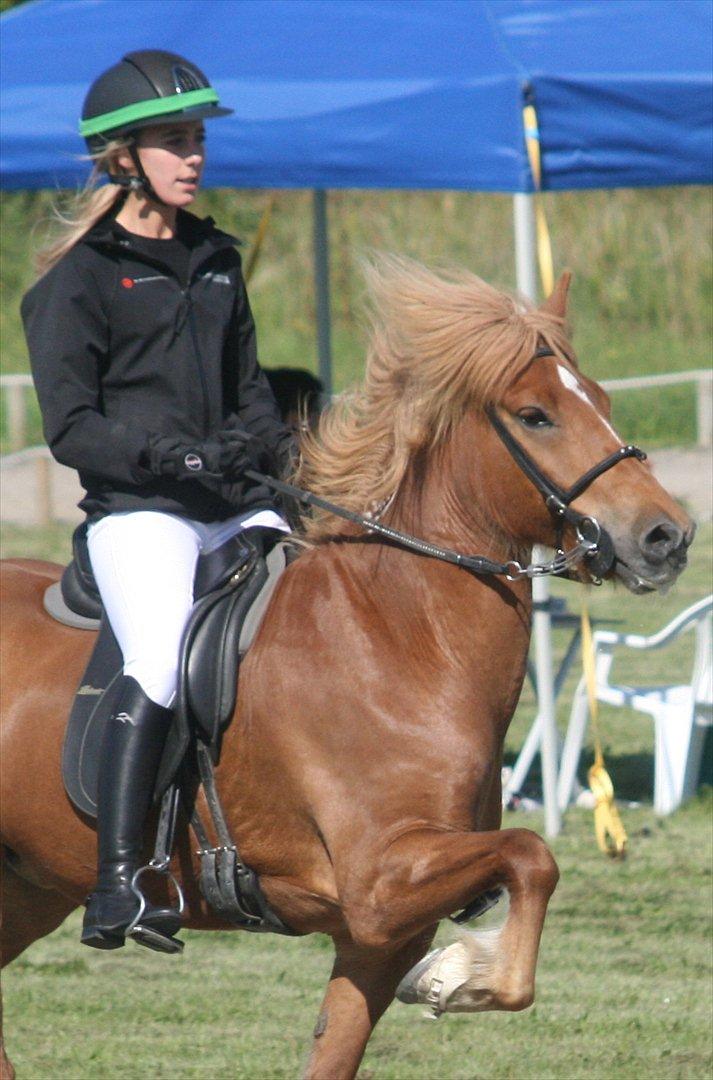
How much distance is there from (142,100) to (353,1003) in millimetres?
2047

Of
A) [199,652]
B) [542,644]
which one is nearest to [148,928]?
[199,652]

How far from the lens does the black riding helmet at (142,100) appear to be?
152 inches

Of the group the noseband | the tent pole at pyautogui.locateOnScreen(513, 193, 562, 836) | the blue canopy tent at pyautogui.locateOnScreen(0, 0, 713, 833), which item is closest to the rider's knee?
the noseband

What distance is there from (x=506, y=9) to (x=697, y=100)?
3.43 feet

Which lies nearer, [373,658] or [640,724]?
[373,658]

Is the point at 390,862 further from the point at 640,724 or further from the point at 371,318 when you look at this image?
the point at 640,724

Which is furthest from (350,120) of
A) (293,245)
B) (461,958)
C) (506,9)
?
(293,245)

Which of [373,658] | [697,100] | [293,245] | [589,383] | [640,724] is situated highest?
[697,100]

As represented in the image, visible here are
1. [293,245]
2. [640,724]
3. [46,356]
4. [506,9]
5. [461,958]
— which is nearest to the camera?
[461,958]

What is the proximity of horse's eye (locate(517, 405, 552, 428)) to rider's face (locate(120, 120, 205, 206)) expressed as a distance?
921mm

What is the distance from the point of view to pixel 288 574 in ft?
12.8

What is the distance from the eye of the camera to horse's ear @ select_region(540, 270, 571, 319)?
3777mm

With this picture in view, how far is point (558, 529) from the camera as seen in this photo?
139 inches

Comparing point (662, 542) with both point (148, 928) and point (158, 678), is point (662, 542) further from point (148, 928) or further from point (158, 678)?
point (148, 928)
